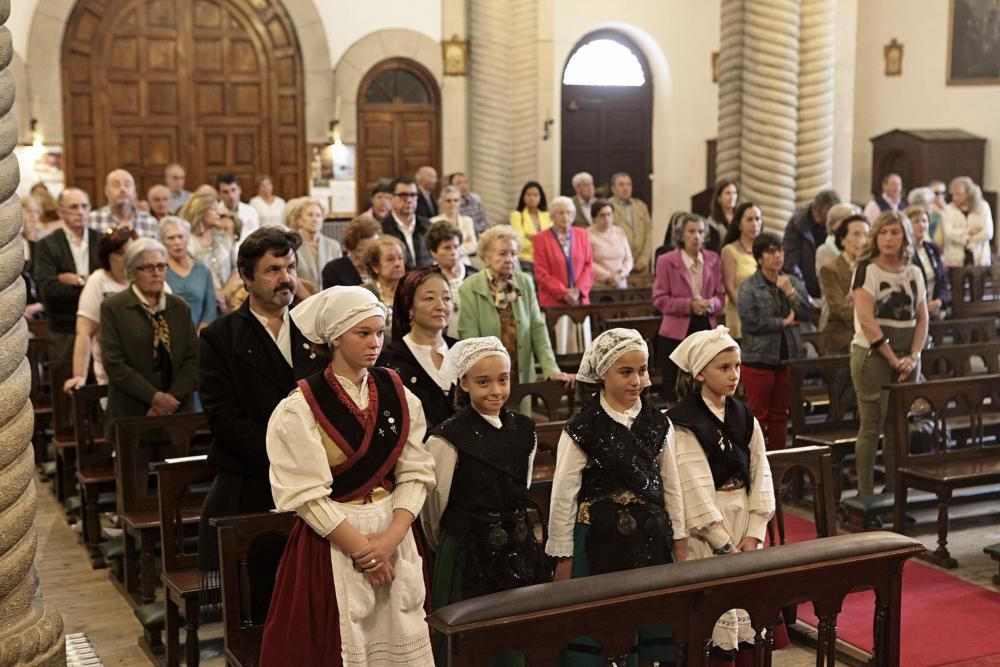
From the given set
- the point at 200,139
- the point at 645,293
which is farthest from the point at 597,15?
the point at 645,293

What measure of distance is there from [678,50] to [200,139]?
6.51 m

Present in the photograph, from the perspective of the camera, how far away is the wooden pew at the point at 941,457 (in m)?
6.11

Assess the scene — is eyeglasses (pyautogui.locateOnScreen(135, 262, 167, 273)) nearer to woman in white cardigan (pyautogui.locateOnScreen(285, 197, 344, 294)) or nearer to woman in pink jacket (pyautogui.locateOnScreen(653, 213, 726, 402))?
woman in white cardigan (pyautogui.locateOnScreen(285, 197, 344, 294))

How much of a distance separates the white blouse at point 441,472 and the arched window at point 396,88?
39.9 ft

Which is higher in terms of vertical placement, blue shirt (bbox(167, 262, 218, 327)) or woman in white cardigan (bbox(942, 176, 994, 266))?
woman in white cardigan (bbox(942, 176, 994, 266))

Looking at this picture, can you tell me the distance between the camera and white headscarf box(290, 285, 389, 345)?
11.6 ft

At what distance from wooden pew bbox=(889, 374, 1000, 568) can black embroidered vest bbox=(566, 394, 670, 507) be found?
2746 mm

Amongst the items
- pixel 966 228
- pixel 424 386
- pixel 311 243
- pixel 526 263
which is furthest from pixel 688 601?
pixel 966 228

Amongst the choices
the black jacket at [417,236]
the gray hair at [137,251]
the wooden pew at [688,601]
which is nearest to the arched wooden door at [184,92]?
the black jacket at [417,236]

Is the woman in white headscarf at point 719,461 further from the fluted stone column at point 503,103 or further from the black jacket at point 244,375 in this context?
the fluted stone column at point 503,103

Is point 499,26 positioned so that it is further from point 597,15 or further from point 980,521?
point 980,521

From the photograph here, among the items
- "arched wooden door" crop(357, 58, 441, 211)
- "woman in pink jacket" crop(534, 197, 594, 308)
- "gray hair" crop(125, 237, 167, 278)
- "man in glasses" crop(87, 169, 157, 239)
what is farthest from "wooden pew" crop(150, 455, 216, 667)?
"arched wooden door" crop(357, 58, 441, 211)

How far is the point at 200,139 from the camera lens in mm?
15039

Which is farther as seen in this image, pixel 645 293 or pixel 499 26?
pixel 499 26
